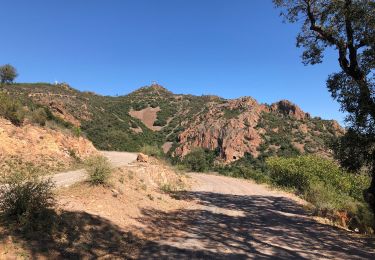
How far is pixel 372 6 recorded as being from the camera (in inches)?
497

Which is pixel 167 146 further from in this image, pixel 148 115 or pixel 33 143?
pixel 33 143

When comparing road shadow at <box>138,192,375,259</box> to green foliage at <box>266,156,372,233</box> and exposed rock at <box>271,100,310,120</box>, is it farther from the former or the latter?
exposed rock at <box>271,100,310,120</box>

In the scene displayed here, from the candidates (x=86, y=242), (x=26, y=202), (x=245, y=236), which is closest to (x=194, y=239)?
(x=245, y=236)

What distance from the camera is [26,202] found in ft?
27.2

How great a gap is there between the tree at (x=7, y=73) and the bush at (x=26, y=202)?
76.1 metres

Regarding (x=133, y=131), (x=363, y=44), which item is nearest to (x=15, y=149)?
(x=363, y=44)

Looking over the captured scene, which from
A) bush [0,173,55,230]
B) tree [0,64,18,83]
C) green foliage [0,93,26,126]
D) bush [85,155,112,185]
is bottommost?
bush [0,173,55,230]

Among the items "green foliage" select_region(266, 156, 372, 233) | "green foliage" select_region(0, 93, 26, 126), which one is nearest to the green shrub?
"green foliage" select_region(266, 156, 372, 233)

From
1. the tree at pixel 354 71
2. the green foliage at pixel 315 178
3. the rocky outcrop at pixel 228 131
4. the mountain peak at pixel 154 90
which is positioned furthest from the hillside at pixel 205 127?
the tree at pixel 354 71

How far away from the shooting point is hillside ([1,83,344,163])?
181ft

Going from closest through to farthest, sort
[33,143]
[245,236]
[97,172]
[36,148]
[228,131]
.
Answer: [245,236] → [97,172] → [36,148] → [33,143] → [228,131]

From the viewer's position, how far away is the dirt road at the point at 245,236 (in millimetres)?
8594

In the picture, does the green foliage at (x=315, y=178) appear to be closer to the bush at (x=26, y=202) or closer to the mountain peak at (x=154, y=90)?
the bush at (x=26, y=202)

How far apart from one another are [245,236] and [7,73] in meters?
79.4
